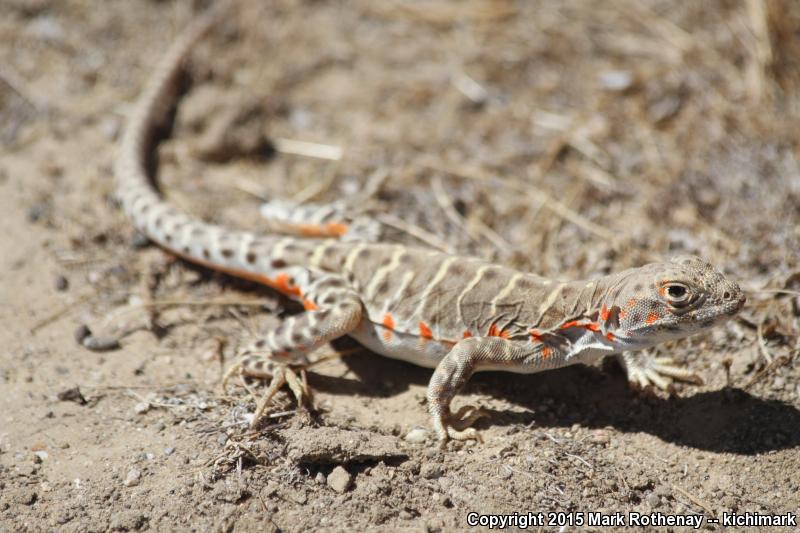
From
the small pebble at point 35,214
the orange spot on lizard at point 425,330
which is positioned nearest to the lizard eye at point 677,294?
the orange spot on lizard at point 425,330

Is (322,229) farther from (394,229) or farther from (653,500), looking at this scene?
(653,500)

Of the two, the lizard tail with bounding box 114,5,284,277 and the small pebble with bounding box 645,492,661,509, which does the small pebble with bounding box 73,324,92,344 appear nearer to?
the lizard tail with bounding box 114,5,284,277

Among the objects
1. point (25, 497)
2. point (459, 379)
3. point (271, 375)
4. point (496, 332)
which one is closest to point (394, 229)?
point (496, 332)

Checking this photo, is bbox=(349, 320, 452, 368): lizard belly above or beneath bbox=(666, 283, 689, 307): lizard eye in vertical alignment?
beneath

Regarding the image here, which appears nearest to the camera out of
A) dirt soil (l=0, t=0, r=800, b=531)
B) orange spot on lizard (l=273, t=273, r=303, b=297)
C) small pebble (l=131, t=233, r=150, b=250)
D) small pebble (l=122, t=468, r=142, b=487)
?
small pebble (l=122, t=468, r=142, b=487)

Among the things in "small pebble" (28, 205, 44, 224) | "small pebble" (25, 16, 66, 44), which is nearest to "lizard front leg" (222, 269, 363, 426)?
"small pebble" (28, 205, 44, 224)

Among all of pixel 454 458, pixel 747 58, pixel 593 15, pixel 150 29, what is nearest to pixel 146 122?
pixel 150 29
